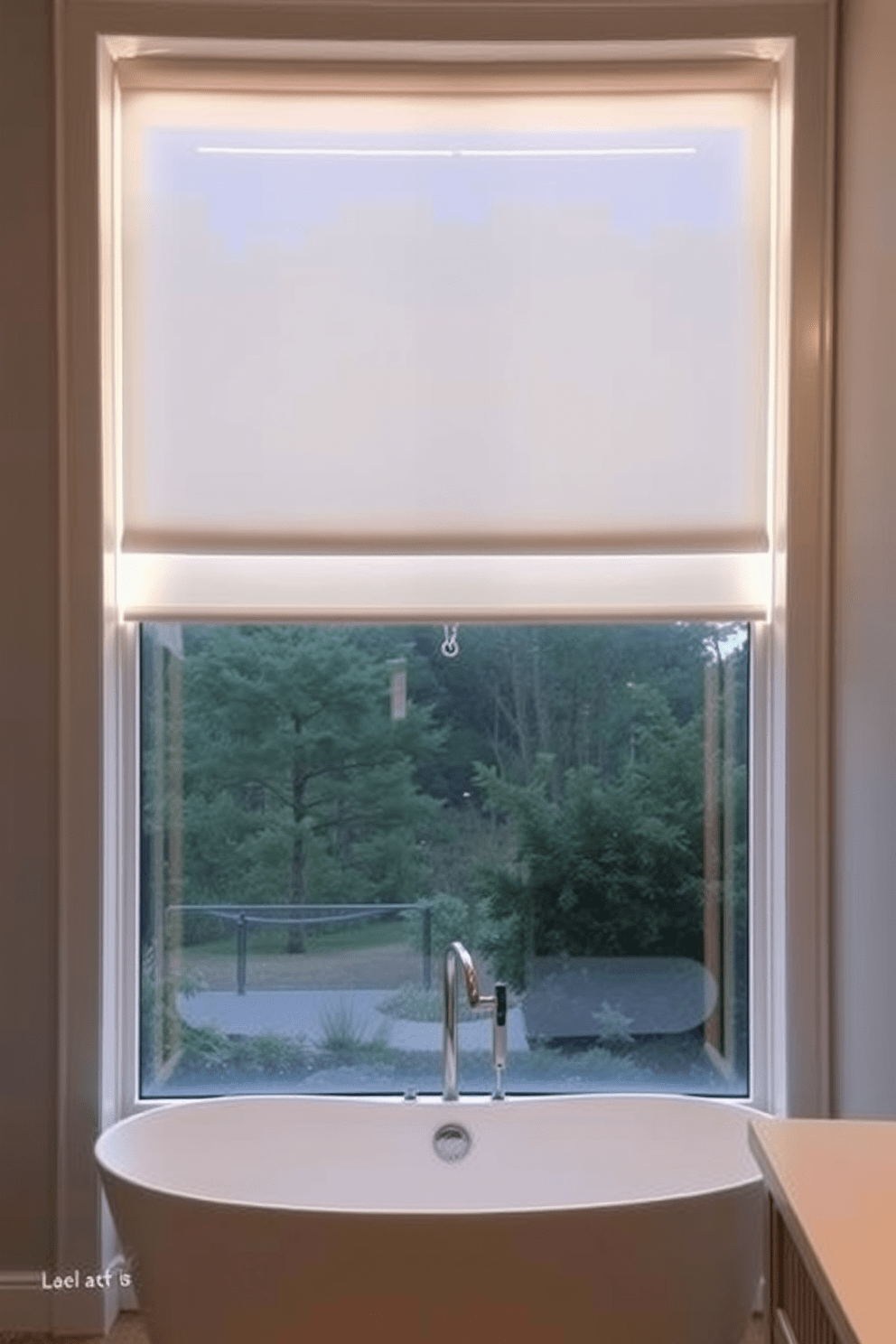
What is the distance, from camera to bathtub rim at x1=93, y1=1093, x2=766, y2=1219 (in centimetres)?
237

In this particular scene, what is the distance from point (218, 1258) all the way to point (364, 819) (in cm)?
113

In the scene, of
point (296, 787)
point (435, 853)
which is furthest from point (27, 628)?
point (435, 853)

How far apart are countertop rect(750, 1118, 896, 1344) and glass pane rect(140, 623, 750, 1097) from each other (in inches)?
59.4

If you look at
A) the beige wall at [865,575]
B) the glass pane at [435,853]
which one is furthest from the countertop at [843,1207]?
the glass pane at [435,853]

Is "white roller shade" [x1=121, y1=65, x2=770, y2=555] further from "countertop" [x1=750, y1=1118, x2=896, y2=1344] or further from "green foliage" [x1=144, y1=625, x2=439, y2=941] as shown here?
"countertop" [x1=750, y1=1118, x2=896, y2=1344]

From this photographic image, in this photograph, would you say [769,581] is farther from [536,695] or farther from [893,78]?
[893,78]

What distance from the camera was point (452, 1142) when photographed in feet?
9.81

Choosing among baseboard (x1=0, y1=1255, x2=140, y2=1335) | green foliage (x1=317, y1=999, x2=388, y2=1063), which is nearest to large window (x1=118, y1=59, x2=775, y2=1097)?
green foliage (x1=317, y1=999, x2=388, y2=1063)

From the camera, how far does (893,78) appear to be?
263 cm

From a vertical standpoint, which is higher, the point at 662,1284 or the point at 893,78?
the point at 893,78

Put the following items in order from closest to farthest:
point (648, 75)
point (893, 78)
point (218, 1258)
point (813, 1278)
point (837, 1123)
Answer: point (813, 1278), point (837, 1123), point (218, 1258), point (893, 78), point (648, 75)

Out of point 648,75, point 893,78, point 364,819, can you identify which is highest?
point 648,75

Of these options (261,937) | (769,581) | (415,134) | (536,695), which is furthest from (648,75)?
(261,937)

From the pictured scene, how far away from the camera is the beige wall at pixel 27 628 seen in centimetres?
297
